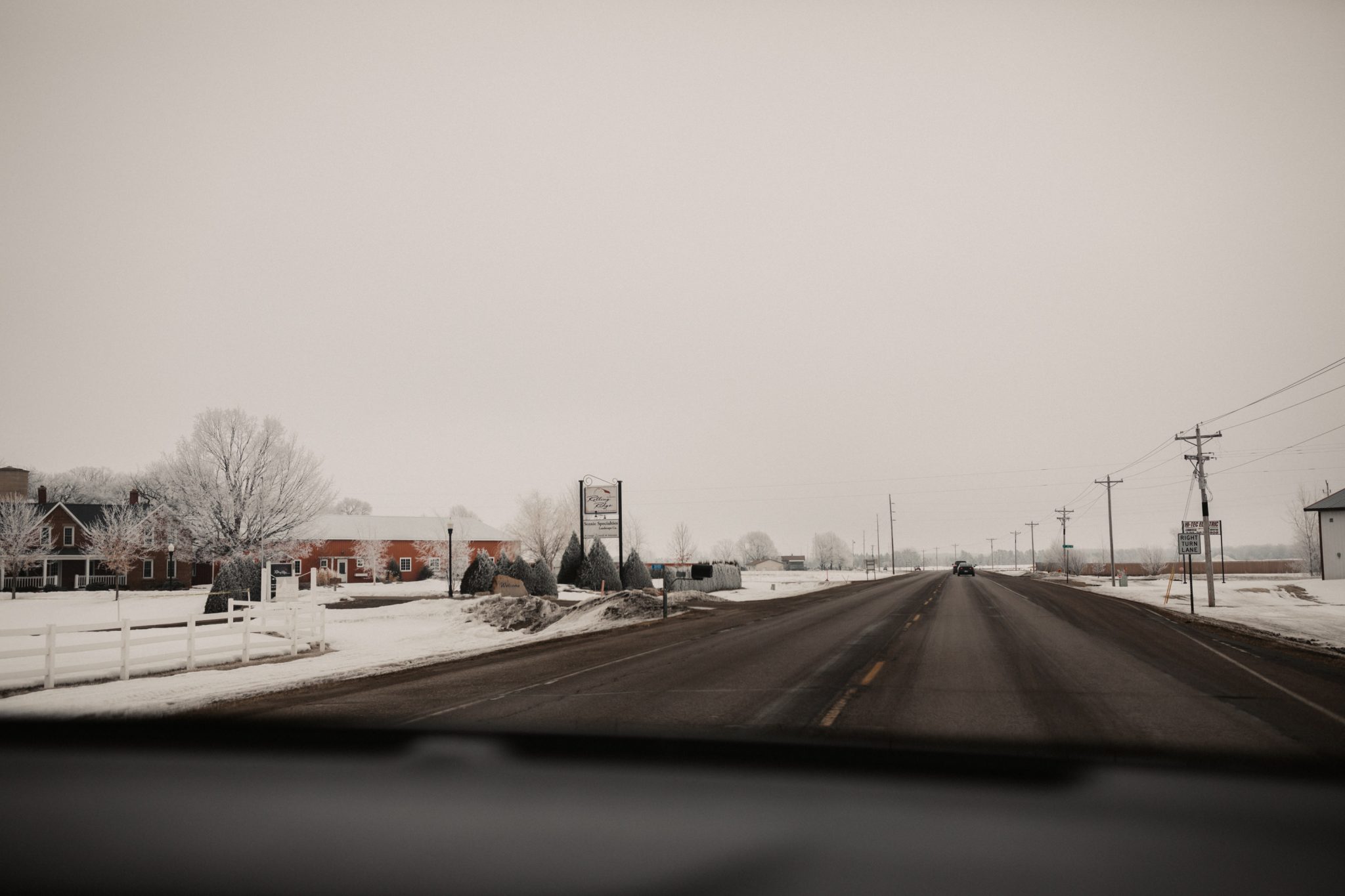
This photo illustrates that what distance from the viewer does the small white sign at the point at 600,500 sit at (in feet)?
157

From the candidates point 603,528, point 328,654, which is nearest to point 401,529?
point 603,528

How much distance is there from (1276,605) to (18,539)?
69.5m

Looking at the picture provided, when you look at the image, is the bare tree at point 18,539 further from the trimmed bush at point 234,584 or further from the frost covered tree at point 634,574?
the frost covered tree at point 634,574

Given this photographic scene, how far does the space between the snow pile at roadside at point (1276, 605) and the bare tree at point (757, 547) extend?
5192 inches

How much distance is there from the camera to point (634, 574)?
164ft

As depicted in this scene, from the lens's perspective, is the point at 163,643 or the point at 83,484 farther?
the point at 83,484

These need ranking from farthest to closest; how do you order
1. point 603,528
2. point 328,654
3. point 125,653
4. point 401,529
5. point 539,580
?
point 401,529 < point 603,528 < point 539,580 < point 328,654 < point 125,653

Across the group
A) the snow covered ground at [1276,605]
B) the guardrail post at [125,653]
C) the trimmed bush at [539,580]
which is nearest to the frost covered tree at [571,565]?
the trimmed bush at [539,580]

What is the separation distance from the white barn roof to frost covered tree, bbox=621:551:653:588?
35534 millimetres

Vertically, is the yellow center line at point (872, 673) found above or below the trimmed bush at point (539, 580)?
above

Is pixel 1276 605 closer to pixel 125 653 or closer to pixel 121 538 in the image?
pixel 125 653

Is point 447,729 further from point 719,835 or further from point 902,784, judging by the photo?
point 902,784

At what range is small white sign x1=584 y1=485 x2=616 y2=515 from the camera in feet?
157

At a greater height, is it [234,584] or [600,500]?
[600,500]
